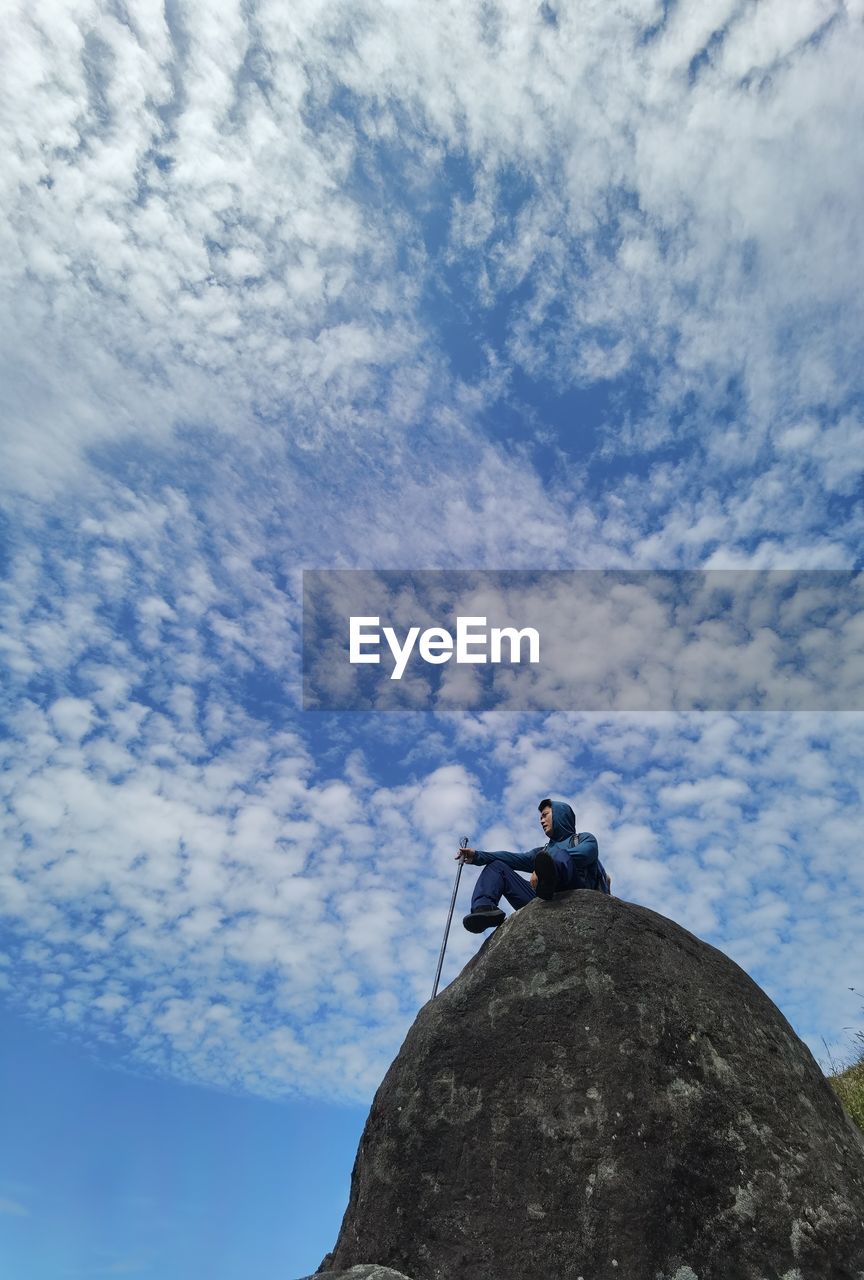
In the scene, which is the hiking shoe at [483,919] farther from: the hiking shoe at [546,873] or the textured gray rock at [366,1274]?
the textured gray rock at [366,1274]

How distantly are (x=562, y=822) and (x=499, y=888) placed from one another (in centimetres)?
89

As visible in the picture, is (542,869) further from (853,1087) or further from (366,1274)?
(853,1087)

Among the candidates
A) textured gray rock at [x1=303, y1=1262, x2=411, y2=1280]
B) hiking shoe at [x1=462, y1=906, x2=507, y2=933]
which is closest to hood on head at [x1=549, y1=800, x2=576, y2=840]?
hiking shoe at [x1=462, y1=906, x2=507, y2=933]

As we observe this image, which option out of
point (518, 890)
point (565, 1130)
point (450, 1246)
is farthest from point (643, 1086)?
point (518, 890)

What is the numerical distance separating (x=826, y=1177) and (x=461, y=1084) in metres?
2.53

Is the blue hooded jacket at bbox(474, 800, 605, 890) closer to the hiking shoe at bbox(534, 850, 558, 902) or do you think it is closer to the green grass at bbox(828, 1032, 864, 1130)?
the hiking shoe at bbox(534, 850, 558, 902)

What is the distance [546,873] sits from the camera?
7516mm

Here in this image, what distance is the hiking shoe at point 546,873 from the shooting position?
296 inches

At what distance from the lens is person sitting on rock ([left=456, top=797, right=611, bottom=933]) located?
758 cm

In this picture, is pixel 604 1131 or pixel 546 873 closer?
pixel 604 1131

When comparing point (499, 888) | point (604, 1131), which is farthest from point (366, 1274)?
point (499, 888)

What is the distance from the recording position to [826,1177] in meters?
5.94

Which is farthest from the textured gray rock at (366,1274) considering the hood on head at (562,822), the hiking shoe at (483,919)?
the hood on head at (562,822)

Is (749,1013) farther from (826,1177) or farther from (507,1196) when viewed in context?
(507,1196)
